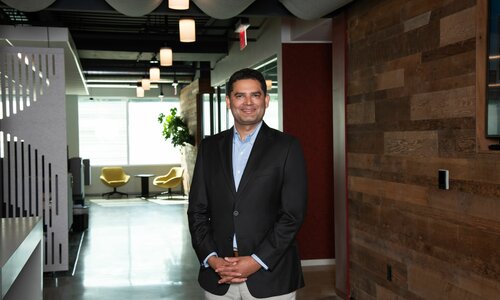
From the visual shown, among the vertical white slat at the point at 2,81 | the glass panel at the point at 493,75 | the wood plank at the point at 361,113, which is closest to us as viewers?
the glass panel at the point at 493,75

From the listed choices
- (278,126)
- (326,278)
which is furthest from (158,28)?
(326,278)

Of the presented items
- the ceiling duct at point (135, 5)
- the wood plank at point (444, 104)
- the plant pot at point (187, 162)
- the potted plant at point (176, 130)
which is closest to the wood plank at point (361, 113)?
the wood plank at point (444, 104)

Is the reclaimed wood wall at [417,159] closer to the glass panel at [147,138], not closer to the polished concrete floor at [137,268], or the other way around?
the polished concrete floor at [137,268]

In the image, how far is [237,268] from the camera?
236 cm

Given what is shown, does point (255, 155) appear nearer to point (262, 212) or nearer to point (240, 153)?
point (240, 153)

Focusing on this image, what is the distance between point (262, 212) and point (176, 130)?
13207 millimetres

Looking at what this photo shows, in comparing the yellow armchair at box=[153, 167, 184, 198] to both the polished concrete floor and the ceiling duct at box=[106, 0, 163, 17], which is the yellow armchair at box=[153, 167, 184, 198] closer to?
the polished concrete floor

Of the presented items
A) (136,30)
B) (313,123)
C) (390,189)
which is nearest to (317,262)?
(313,123)

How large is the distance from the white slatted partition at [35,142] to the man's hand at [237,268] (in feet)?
14.8

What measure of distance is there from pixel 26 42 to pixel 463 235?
6.32m

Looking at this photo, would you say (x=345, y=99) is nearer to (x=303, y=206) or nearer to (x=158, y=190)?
(x=303, y=206)

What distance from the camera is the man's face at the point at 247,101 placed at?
7.91ft

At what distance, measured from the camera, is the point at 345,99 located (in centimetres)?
524

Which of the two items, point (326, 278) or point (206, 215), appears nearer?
point (206, 215)
